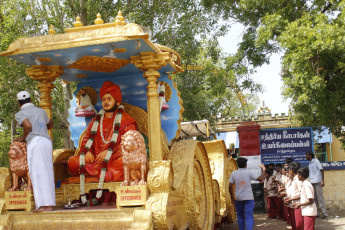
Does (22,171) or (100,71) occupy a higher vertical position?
A: (100,71)

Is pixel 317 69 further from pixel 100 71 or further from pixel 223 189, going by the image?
pixel 100 71

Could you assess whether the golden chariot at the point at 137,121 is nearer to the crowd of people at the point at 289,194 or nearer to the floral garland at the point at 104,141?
the floral garland at the point at 104,141

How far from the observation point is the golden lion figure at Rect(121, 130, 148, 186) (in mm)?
5566

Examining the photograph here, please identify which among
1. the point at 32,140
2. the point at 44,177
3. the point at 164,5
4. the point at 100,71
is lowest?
the point at 44,177

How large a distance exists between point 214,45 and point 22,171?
10226mm

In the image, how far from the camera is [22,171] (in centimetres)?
584

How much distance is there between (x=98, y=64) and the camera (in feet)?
22.6

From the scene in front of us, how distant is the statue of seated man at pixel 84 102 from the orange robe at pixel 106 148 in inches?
29.3

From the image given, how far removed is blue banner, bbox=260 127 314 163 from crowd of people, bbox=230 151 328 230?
60.3 inches

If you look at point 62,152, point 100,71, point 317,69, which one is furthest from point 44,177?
point 317,69

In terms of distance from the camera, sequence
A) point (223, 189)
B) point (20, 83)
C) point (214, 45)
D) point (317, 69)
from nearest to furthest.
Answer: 1. point (223, 189)
2. point (317, 69)
3. point (20, 83)
4. point (214, 45)

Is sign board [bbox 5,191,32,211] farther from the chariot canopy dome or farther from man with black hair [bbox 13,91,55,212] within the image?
the chariot canopy dome

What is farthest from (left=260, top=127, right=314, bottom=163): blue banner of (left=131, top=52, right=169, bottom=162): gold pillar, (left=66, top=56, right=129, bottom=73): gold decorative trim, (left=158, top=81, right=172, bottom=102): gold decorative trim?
(left=131, top=52, right=169, bottom=162): gold pillar


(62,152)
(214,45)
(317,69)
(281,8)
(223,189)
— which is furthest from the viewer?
(214,45)
